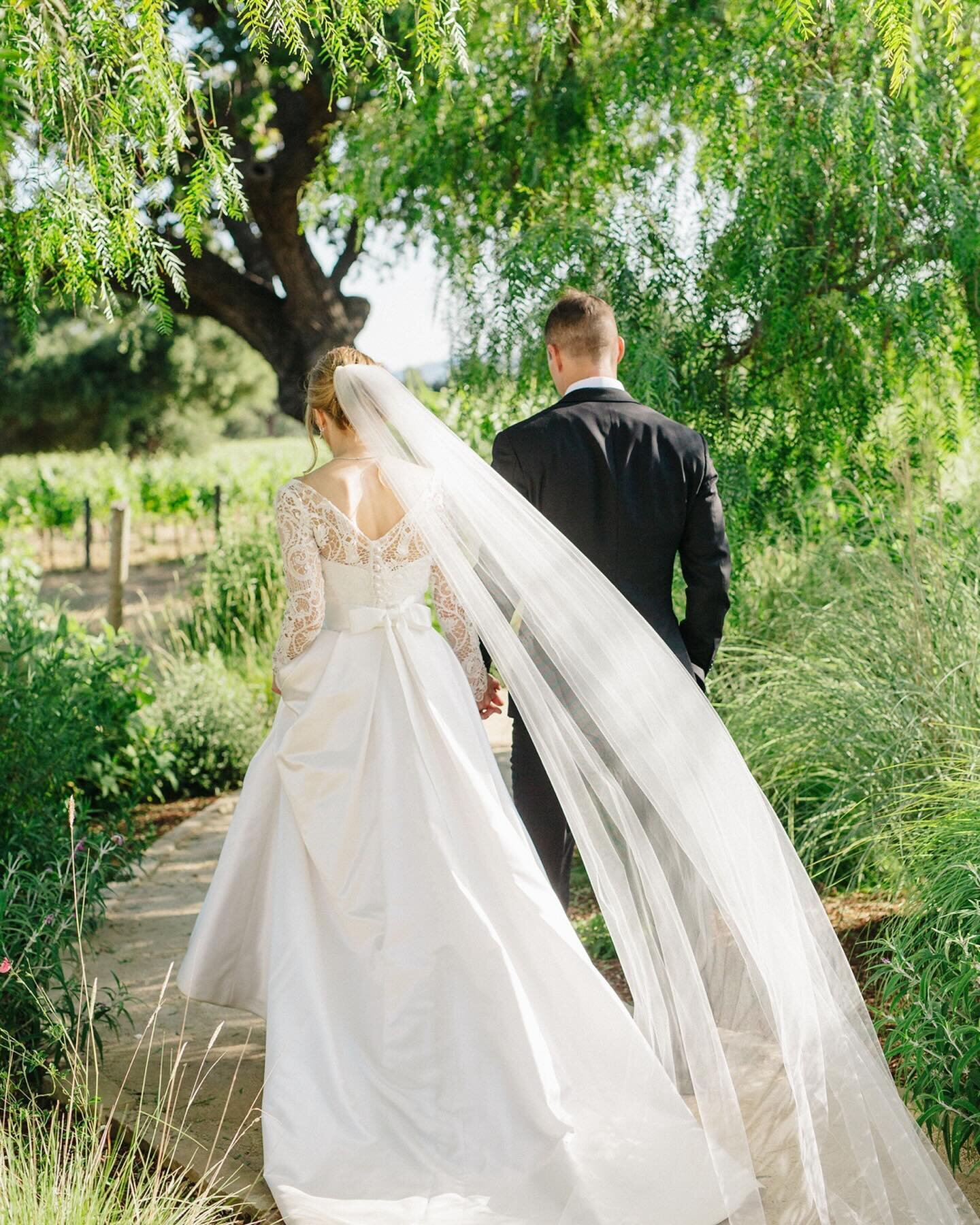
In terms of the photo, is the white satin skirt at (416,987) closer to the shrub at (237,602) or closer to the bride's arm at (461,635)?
the bride's arm at (461,635)

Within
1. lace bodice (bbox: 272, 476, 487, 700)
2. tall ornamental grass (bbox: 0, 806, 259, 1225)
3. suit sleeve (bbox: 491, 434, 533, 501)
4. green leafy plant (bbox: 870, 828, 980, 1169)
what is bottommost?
tall ornamental grass (bbox: 0, 806, 259, 1225)

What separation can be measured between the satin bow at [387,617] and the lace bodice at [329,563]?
0.02 meters

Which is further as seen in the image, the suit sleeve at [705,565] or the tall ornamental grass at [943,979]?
the suit sleeve at [705,565]

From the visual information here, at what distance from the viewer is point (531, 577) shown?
292cm

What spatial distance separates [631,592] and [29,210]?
6.83 ft

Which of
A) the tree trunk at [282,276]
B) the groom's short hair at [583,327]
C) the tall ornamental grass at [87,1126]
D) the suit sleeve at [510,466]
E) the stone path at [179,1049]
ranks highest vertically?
the tree trunk at [282,276]

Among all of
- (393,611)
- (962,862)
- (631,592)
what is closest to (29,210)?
(393,611)

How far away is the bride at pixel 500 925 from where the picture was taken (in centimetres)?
246

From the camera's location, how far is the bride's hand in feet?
11.4

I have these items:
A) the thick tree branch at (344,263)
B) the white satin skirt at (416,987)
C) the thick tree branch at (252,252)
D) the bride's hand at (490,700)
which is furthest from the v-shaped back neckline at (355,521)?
the thick tree branch at (344,263)

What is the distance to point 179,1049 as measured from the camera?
2943mm

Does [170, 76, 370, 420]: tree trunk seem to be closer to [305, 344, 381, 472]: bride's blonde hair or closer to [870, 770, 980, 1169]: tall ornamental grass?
[305, 344, 381, 472]: bride's blonde hair

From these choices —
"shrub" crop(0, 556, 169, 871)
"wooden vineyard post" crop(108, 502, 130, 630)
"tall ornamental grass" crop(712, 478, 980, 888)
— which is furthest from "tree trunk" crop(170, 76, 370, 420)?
"tall ornamental grass" crop(712, 478, 980, 888)

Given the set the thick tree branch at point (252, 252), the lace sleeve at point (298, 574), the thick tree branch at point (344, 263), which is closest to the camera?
the lace sleeve at point (298, 574)
